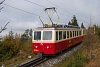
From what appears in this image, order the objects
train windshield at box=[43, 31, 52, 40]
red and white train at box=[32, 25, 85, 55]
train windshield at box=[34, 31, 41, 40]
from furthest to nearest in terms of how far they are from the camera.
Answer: train windshield at box=[34, 31, 41, 40] < train windshield at box=[43, 31, 52, 40] < red and white train at box=[32, 25, 85, 55]

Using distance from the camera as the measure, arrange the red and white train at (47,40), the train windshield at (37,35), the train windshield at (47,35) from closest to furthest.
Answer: the red and white train at (47,40) < the train windshield at (47,35) < the train windshield at (37,35)

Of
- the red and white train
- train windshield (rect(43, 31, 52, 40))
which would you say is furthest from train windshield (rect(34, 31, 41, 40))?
train windshield (rect(43, 31, 52, 40))

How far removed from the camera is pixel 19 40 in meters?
31.8

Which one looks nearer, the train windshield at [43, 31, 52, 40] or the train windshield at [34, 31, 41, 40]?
the train windshield at [43, 31, 52, 40]

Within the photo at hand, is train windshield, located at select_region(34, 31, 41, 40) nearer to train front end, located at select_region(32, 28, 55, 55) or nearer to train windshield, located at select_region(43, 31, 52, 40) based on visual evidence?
train front end, located at select_region(32, 28, 55, 55)

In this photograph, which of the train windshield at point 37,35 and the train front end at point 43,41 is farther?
the train windshield at point 37,35

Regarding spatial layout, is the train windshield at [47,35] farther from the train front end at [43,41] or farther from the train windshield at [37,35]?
the train windshield at [37,35]

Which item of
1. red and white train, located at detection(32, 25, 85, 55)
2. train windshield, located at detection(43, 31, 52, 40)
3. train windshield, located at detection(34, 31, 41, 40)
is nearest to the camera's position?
red and white train, located at detection(32, 25, 85, 55)

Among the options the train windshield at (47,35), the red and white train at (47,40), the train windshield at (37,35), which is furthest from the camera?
the train windshield at (37,35)

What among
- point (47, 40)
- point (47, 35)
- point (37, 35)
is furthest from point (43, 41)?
point (37, 35)

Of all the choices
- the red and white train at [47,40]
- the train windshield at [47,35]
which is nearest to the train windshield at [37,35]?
the red and white train at [47,40]

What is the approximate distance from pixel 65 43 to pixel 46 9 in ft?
12.3

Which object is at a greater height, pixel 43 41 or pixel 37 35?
pixel 37 35

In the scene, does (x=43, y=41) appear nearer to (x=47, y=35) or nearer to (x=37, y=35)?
(x=47, y=35)
